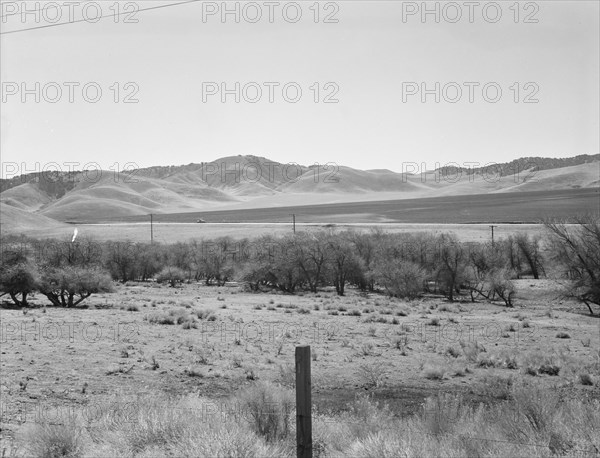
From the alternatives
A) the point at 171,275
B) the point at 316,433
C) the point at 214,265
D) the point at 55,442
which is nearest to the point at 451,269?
→ the point at 214,265

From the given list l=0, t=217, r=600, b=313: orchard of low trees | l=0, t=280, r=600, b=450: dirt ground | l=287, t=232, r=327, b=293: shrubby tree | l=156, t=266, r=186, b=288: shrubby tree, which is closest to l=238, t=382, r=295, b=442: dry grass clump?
l=0, t=280, r=600, b=450: dirt ground

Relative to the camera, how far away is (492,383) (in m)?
18.2

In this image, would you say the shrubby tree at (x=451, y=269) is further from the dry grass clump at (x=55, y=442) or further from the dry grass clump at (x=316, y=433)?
the dry grass clump at (x=55, y=442)

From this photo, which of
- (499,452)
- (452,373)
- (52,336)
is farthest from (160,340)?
(499,452)

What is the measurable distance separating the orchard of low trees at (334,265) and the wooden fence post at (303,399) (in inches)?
1130

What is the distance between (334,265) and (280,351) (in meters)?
32.5

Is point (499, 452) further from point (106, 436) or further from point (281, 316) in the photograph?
point (281, 316)

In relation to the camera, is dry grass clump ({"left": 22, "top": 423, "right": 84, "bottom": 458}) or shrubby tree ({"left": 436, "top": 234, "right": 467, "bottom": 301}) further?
shrubby tree ({"left": 436, "top": 234, "right": 467, "bottom": 301})

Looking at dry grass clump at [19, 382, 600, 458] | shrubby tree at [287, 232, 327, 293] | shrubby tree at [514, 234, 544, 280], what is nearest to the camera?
dry grass clump at [19, 382, 600, 458]

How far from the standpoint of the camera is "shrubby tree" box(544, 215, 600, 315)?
33.3m

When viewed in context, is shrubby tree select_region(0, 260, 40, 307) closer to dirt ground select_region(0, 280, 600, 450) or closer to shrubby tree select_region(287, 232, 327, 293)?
dirt ground select_region(0, 280, 600, 450)

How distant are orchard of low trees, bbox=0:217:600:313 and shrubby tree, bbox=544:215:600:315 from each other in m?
0.05

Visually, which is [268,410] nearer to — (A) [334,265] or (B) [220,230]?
(A) [334,265]

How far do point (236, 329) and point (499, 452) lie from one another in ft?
74.7
